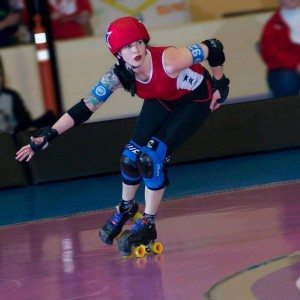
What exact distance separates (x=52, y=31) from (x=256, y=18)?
81.9 inches

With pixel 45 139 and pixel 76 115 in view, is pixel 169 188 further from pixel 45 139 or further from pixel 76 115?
pixel 45 139

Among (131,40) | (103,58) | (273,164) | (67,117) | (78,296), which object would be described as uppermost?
(131,40)

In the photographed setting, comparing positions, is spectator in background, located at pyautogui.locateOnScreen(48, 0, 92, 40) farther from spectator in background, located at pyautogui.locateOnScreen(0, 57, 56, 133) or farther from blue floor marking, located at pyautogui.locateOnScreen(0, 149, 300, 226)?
blue floor marking, located at pyautogui.locateOnScreen(0, 149, 300, 226)

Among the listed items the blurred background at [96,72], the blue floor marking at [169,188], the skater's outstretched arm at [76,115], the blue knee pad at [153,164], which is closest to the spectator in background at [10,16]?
the blurred background at [96,72]

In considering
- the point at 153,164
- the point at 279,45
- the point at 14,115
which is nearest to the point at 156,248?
the point at 153,164

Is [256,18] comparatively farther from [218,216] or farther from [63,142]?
[218,216]

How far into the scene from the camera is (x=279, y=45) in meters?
10.5

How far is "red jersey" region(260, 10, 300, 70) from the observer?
10.5 metres

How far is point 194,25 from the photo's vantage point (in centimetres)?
1059

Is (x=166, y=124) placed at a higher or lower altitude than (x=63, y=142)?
higher

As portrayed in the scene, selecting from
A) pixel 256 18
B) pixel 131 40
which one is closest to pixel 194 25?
pixel 256 18

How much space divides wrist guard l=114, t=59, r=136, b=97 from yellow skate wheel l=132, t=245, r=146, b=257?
1005 mm

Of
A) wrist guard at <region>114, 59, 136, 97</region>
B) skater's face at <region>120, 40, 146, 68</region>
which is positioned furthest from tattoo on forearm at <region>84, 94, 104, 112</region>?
skater's face at <region>120, 40, 146, 68</region>

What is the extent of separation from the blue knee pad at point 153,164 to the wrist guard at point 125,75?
0.37 metres
